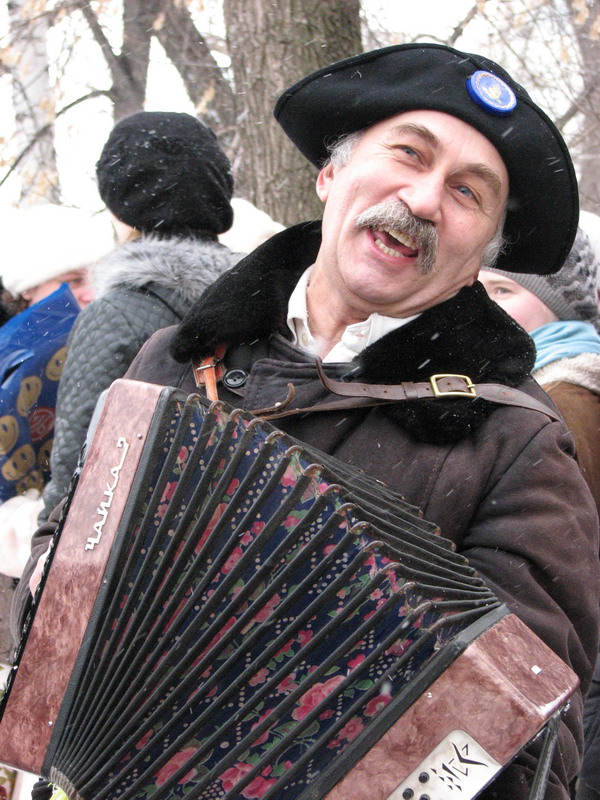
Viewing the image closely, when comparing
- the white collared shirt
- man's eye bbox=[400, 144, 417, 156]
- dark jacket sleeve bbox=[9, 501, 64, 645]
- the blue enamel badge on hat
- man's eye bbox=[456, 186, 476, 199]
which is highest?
the blue enamel badge on hat

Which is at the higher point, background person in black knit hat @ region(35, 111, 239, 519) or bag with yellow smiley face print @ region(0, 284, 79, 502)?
background person in black knit hat @ region(35, 111, 239, 519)

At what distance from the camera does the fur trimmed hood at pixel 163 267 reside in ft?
8.21

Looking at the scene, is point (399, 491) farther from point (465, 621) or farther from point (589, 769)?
point (589, 769)

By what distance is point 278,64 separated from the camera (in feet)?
13.4

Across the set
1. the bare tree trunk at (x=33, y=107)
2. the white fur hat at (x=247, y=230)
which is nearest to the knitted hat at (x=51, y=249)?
the white fur hat at (x=247, y=230)

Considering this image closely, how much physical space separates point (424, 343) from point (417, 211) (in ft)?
0.88

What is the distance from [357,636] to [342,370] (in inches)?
26.7

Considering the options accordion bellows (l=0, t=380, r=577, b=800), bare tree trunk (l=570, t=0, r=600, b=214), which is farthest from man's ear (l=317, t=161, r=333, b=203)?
bare tree trunk (l=570, t=0, r=600, b=214)

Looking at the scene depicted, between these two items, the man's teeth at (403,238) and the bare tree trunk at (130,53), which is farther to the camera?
the bare tree trunk at (130,53)

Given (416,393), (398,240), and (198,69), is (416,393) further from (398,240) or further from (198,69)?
(198,69)

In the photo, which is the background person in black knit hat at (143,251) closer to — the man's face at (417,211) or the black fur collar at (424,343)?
the black fur collar at (424,343)

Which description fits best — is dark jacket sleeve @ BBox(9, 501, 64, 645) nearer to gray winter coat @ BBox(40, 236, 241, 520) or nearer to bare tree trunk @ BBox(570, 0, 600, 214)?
gray winter coat @ BBox(40, 236, 241, 520)

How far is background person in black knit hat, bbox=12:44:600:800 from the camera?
68.3 inches

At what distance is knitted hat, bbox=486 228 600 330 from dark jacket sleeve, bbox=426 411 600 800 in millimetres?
1427
